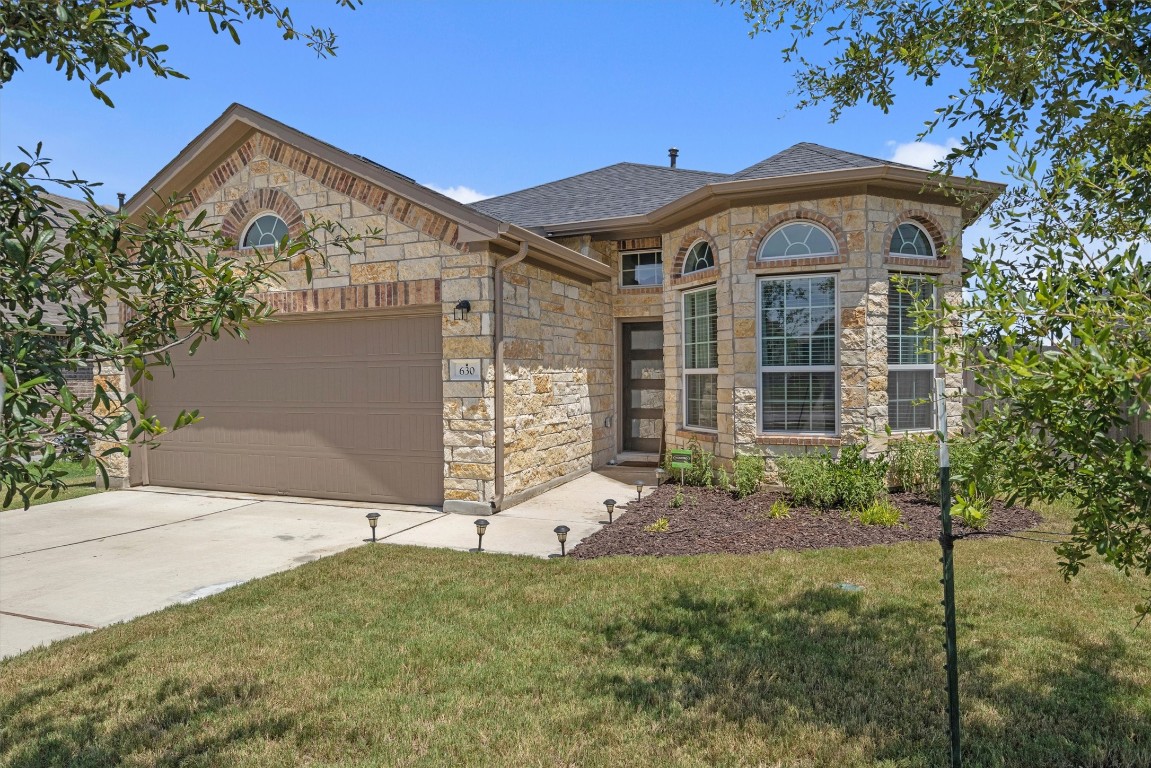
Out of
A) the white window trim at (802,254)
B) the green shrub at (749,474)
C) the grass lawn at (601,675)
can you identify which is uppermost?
the white window trim at (802,254)

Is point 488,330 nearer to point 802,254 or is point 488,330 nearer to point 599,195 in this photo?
point 802,254

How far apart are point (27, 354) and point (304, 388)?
25.6 ft

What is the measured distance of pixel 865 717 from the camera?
11.1 ft

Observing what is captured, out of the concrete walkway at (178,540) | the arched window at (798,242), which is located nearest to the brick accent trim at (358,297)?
the concrete walkway at (178,540)

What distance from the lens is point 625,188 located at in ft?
42.8

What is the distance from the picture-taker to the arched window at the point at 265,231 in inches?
360

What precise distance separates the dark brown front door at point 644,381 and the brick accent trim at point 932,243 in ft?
14.0

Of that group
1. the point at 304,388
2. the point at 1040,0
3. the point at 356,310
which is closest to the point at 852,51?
the point at 1040,0

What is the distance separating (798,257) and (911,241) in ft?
5.24

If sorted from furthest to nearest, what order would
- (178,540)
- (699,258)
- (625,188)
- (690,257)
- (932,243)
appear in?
1. (625,188)
2. (690,257)
3. (699,258)
4. (932,243)
5. (178,540)

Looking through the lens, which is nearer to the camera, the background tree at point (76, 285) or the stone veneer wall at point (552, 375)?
the background tree at point (76, 285)

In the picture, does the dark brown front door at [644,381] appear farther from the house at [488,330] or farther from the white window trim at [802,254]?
the white window trim at [802,254]

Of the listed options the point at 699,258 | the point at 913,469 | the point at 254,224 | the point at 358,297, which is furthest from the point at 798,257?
the point at 254,224

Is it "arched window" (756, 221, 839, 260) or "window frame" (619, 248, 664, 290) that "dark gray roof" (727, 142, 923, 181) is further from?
"window frame" (619, 248, 664, 290)
